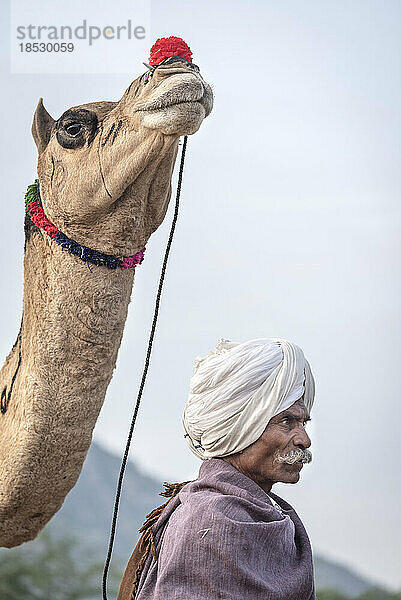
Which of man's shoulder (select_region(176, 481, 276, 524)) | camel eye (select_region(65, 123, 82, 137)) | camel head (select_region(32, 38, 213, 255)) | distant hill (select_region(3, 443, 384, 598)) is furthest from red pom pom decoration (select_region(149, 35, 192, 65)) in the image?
distant hill (select_region(3, 443, 384, 598))

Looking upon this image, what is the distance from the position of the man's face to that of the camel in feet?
1.99

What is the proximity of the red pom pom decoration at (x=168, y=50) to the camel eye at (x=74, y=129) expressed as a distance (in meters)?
0.31

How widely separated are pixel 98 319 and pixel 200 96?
63 centimetres

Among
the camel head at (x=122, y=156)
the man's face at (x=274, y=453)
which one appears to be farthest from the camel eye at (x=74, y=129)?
the man's face at (x=274, y=453)

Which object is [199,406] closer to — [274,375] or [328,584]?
[274,375]

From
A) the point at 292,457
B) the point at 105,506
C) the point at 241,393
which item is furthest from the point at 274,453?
the point at 105,506

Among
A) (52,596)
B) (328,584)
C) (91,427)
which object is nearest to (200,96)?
(91,427)

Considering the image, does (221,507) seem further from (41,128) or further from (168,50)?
(41,128)

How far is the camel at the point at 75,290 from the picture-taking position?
7.57 ft

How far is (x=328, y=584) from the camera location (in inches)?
212

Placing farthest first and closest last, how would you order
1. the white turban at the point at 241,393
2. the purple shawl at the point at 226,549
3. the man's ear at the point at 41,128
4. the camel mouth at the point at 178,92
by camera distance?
the man's ear at the point at 41,128, the camel mouth at the point at 178,92, the white turban at the point at 241,393, the purple shawl at the point at 226,549

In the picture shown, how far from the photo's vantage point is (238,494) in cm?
183

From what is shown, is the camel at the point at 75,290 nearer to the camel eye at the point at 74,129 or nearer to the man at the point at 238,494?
the camel eye at the point at 74,129

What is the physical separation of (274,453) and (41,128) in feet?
3.84
